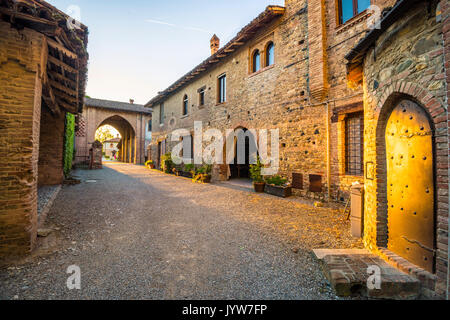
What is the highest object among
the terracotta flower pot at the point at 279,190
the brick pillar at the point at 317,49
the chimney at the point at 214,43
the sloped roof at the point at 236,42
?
the chimney at the point at 214,43

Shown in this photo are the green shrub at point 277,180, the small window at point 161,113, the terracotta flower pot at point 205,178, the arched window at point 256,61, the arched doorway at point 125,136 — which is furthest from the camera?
the arched doorway at point 125,136

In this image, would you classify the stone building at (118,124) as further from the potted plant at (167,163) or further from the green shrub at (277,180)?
the green shrub at (277,180)

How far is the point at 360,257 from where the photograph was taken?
Result: 8.67 ft

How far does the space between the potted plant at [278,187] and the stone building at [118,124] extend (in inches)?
807

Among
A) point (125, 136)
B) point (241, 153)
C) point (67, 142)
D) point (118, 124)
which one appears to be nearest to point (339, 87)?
point (241, 153)

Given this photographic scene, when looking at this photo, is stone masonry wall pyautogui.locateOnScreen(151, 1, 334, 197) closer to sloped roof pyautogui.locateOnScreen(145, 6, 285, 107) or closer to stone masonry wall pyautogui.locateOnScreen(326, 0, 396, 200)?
sloped roof pyautogui.locateOnScreen(145, 6, 285, 107)

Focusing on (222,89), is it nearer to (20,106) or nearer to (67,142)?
(67,142)

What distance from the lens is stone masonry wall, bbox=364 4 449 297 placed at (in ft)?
6.36

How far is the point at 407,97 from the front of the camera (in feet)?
8.08

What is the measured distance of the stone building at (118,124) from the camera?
22.1m

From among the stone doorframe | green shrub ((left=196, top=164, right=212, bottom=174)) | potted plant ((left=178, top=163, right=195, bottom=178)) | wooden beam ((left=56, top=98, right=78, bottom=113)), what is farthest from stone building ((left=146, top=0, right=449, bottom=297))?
wooden beam ((left=56, top=98, right=78, bottom=113))

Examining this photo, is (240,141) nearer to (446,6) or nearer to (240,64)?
(240,64)

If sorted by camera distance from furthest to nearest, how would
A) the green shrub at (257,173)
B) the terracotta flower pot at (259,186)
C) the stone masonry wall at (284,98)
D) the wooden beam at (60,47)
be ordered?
the green shrub at (257,173) < the terracotta flower pot at (259,186) < the stone masonry wall at (284,98) < the wooden beam at (60,47)

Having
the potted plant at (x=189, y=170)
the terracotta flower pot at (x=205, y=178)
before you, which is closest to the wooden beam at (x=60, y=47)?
the terracotta flower pot at (x=205, y=178)
